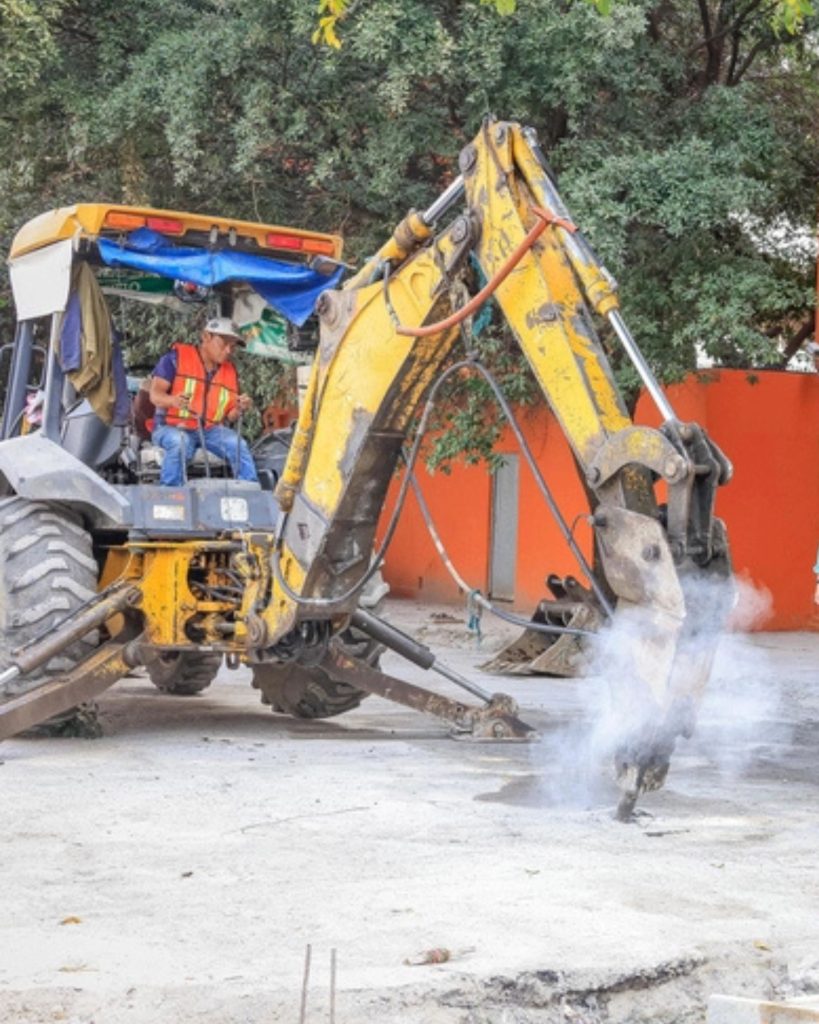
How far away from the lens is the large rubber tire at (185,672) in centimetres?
1100

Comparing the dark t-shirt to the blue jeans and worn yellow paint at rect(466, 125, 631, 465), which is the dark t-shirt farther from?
worn yellow paint at rect(466, 125, 631, 465)

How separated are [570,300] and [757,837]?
2444mm

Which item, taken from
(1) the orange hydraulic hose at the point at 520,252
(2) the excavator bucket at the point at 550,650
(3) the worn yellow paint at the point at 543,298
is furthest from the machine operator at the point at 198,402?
(2) the excavator bucket at the point at 550,650

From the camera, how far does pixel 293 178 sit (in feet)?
56.6

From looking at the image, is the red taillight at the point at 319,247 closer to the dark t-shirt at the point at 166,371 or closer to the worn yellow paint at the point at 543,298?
the dark t-shirt at the point at 166,371

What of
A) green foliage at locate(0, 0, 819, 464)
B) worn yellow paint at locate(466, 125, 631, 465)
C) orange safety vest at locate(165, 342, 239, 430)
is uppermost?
green foliage at locate(0, 0, 819, 464)

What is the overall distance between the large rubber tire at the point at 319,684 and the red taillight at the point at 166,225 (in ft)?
7.78

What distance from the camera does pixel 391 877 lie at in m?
7.18

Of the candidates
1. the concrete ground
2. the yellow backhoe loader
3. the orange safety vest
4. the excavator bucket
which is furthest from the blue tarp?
the excavator bucket

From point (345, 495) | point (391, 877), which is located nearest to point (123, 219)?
point (345, 495)

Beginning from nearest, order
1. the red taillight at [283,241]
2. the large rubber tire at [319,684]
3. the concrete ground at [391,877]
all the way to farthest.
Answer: the concrete ground at [391,877] < the red taillight at [283,241] < the large rubber tire at [319,684]

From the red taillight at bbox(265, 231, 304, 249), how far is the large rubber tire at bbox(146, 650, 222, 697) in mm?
2441

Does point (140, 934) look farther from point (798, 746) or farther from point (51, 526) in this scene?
point (798, 746)

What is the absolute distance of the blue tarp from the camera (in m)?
10.5
